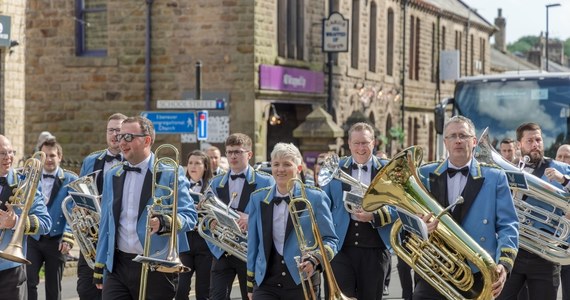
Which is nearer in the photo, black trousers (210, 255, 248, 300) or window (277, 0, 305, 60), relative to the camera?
black trousers (210, 255, 248, 300)

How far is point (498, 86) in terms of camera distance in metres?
21.4

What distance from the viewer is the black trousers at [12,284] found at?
8633 millimetres

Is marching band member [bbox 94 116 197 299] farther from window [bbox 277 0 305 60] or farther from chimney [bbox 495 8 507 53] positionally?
chimney [bbox 495 8 507 53]

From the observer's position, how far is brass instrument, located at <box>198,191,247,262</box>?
10086 mm

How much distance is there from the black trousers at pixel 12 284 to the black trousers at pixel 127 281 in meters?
0.78

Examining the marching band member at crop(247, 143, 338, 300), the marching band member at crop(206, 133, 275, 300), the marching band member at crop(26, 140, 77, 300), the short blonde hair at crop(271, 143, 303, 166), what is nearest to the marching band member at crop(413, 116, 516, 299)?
the marching band member at crop(247, 143, 338, 300)

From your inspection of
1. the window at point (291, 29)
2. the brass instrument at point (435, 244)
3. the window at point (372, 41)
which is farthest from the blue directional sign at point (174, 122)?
the window at point (372, 41)

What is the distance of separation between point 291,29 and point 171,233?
23.3 metres

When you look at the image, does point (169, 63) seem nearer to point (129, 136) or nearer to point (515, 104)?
point (515, 104)

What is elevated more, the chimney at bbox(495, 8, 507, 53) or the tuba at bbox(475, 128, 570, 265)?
the chimney at bbox(495, 8, 507, 53)

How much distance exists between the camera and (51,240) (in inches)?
445

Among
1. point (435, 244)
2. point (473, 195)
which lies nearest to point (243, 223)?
point (473, 195)

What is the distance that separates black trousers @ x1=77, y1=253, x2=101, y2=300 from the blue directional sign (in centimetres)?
985

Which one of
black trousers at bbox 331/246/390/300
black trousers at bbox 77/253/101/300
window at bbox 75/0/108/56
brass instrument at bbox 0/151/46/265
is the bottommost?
black trousers at bbox 77/253/101/300
